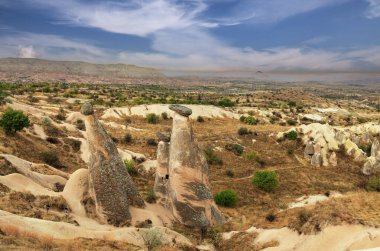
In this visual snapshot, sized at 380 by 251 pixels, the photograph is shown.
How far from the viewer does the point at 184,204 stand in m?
19.6

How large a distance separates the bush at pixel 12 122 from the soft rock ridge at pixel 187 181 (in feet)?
55.0

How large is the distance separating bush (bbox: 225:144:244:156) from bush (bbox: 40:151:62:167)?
20917mm

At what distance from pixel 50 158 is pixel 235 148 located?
22126 mm

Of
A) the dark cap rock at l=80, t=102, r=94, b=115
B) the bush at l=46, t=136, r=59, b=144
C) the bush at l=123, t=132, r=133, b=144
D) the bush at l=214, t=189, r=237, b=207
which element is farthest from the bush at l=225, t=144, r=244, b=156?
the dark cap rock at l=80, t=102, r=94, b=115

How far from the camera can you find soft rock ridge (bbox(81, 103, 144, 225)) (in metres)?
17.3

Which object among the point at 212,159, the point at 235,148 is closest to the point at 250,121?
the point at 235,148

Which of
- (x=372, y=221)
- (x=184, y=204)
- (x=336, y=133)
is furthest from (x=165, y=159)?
(x=336, y=133)

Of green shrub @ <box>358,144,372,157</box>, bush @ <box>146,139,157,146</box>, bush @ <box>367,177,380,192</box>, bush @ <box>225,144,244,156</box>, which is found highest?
bush @ <box>146,139,157,146</box>

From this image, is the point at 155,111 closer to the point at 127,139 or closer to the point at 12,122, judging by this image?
the point at 127,139

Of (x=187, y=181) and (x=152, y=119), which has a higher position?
(x=187, y=181)

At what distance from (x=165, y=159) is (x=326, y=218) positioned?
10.1 meters

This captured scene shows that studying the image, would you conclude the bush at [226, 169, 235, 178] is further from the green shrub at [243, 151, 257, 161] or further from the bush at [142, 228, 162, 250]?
the bush at [142, 228, 162, 250]

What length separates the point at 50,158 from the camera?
93.6 ft

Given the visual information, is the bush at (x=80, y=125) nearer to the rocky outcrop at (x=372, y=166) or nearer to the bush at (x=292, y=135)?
the bush at (x=292, y=135)
